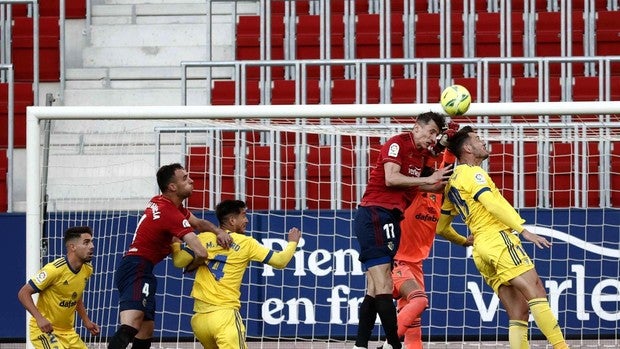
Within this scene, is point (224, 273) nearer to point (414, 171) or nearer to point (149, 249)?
point (149, 249)

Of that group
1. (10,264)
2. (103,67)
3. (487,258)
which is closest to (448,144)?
(487,258)

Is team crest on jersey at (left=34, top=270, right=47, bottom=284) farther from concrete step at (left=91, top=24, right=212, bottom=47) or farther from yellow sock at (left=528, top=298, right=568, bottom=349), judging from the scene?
concrete step at (left=91, top=24, right=212, bottom=47)

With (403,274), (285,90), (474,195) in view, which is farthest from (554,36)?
(474,195)

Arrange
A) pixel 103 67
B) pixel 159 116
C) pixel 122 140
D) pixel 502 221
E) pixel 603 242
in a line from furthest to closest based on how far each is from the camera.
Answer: pixel 103 67 < pixel 122 140 < pixel 603 242 < pixel 159 116 < pixel 502 221

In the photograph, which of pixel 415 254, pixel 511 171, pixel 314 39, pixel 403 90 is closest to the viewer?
pixel 415 254

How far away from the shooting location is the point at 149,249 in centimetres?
1027

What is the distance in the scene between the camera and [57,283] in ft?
33.7

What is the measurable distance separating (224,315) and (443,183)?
1872mm

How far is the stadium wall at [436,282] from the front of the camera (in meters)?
12.3

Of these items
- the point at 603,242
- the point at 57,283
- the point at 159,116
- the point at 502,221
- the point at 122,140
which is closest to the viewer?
the point at 502,221

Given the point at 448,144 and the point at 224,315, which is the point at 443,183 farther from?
the point at 224,315

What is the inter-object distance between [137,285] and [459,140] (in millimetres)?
2636

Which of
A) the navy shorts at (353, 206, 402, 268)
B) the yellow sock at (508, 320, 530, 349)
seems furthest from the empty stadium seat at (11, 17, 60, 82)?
the yellow sock at (508, 320, 530, 349)

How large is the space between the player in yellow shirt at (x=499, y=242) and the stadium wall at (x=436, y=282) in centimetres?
265
